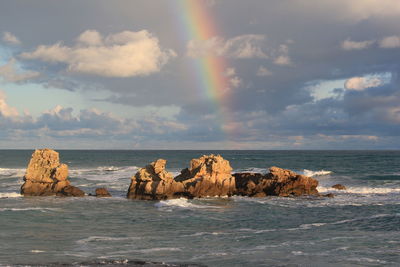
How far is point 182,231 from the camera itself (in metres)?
34.1

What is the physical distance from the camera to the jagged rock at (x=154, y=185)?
5284cm

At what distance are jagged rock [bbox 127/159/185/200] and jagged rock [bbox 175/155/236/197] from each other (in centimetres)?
162

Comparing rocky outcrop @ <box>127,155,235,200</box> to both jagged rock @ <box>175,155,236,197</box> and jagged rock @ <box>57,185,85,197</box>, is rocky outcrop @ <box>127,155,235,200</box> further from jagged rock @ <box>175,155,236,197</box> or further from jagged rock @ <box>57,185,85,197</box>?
jagged rock @ <box>57,185,85,197</box>

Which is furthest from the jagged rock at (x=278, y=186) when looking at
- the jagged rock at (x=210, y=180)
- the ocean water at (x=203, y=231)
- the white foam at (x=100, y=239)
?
the white foam at (x=100, y=239)

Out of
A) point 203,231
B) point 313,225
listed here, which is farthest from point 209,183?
point 203,231

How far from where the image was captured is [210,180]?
5572 cm

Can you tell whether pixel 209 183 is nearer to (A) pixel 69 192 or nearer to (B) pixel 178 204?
(B) pixel 178 204

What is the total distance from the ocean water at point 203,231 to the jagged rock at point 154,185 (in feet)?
6.73

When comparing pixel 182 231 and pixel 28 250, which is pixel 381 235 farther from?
pixel 28 250

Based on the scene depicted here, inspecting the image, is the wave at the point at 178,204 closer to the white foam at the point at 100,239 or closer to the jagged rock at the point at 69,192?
the jagged rock at the point at 69,192

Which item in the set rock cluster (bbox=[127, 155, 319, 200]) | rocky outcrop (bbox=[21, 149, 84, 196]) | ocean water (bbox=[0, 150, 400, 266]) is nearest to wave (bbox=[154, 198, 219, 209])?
Result: ocean water (bbox=[0, 150, 400, 266])

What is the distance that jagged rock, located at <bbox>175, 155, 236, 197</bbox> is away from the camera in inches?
2146

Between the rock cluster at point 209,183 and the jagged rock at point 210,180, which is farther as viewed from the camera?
the jagged rock at point 210,180

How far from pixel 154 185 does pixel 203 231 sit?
67.1 feet
